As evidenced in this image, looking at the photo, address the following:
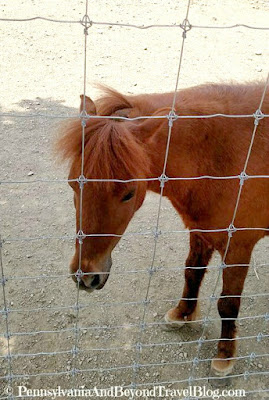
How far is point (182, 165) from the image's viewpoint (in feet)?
7.48

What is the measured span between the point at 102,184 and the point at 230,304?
4.42 ft

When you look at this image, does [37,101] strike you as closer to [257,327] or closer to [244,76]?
[244,76]

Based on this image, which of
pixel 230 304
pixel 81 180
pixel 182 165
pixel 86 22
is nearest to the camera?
pixel 86 22

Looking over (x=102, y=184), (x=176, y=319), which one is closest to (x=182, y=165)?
(x=102, y=184)

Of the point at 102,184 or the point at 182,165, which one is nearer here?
the point at 102,184

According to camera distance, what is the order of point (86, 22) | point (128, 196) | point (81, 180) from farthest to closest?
point (128, 196) → point (81, 180) → point (86, 22)

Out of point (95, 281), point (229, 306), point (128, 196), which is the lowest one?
point (229, 306)

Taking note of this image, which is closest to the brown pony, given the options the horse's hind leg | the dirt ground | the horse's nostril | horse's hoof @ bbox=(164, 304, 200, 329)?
the horse's nostril

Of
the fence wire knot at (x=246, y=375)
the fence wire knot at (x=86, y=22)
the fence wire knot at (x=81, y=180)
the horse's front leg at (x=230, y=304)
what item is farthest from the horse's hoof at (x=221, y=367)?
the fence wire knot at (x=86, y=22)

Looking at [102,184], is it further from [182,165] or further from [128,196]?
[182,165]

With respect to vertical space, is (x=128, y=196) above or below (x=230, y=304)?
above

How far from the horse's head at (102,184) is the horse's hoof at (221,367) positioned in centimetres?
119

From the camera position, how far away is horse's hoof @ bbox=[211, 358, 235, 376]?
2873 millimetres

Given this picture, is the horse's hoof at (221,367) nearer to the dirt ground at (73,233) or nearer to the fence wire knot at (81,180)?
the dirt ground at (73,233)
